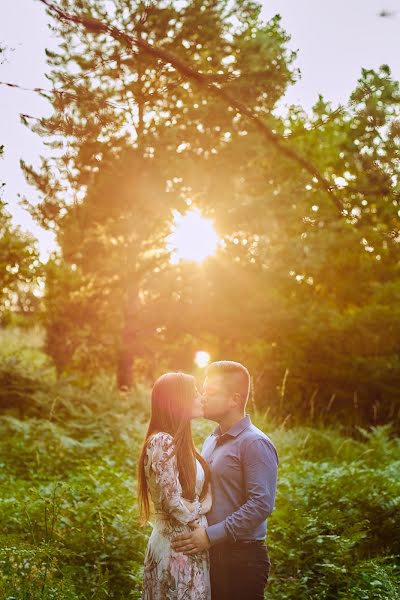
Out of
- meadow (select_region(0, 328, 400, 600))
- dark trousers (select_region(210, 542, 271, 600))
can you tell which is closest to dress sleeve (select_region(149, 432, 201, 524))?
dark trousers (select_region(210, 542, 271, 600))

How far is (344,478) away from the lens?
695cm

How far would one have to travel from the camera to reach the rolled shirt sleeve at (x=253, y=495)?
352cm

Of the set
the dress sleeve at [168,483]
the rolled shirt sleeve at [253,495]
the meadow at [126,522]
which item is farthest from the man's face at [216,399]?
the meadow at [126,522]

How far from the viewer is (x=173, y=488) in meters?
3.45

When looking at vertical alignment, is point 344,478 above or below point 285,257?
below

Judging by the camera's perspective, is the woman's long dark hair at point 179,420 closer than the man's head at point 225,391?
Yes

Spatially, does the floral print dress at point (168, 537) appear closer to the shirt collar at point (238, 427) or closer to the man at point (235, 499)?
the man at point (235, 499)

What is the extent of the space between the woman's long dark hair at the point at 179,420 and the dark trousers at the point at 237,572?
36 cm

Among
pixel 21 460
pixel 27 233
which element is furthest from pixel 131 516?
pixel 27 233

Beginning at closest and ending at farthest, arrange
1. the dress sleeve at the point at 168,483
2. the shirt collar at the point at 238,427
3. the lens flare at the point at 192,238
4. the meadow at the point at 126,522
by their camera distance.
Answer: the dress sleeve at the point at 168,483
the shirt collar at the point at 238,427
the meadow at the point at 126,522
the lens flare at the point at 192,238

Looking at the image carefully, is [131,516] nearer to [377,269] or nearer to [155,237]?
[155,237]

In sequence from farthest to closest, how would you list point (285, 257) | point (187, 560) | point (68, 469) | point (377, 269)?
point (377, 269)
point (285, 257)
point (68, 469)
point (187, 560)

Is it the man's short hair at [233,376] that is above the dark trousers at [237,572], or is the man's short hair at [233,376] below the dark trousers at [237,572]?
above

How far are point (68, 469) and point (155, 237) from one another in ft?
25.1
